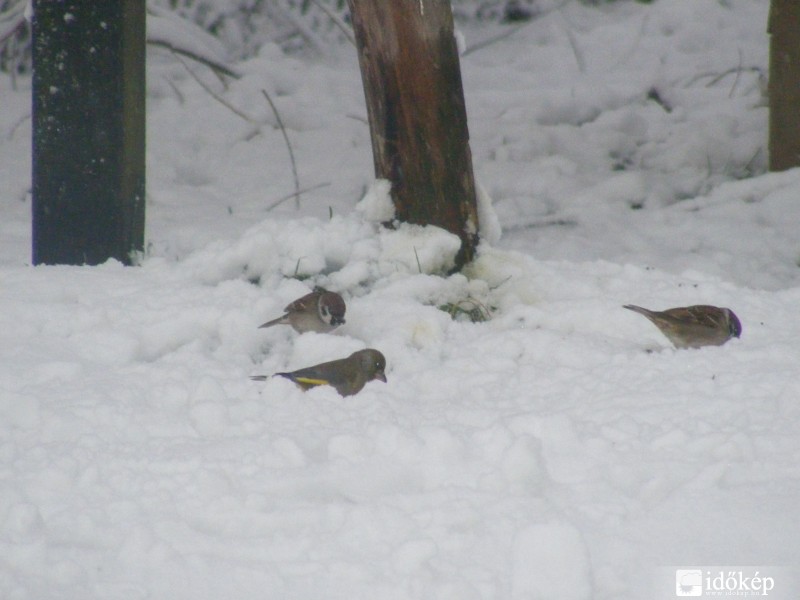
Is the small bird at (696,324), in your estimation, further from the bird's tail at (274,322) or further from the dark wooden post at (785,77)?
the dark wooden post at (785,77)

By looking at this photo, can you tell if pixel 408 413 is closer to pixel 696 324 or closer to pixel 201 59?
pixel 696 324

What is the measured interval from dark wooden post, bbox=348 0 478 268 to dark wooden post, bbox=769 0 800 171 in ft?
8.95

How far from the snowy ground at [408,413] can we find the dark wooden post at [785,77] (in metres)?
0.24

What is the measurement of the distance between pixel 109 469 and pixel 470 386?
113cm

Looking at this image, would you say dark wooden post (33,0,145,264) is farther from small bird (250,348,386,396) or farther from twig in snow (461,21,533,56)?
twig in snow (461,21,533,56)

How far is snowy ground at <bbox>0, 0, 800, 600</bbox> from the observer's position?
1.92m

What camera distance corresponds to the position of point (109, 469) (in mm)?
2311

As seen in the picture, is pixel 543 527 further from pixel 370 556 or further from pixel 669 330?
pixel 669 330

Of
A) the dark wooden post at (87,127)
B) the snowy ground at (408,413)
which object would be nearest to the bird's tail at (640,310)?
the snowy ground at (408,413)

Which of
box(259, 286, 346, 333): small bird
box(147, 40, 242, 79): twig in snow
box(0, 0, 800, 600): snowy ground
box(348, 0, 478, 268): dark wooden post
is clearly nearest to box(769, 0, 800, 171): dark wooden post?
box(0, 0, 800, 600): snowy ground

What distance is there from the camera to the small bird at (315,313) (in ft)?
11.1

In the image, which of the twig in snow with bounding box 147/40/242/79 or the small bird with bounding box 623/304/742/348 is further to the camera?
the twig in snow with bounding box 147/40/242/79

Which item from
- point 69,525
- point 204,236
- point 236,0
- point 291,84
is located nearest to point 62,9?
point 204,236

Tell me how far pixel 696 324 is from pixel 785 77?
9.83 feet
